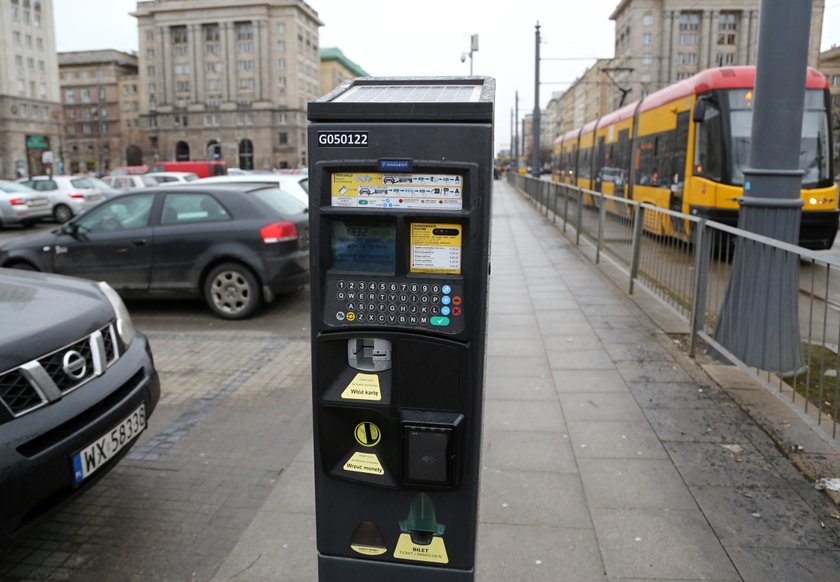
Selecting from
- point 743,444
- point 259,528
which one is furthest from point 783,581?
point 259,528

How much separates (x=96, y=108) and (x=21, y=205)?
378ft

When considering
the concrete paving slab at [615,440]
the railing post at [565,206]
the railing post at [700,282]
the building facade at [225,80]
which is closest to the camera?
the concrete paving slab at [615,440]

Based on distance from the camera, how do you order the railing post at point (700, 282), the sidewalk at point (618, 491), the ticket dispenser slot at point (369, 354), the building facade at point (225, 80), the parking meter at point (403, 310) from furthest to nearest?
the building facade at point (225, 80), the railing post at point (700, 282), the sidewalk at point (618, 491), the ticket dispenser slot at point (369, 354), the parking meter at point (403, 310)

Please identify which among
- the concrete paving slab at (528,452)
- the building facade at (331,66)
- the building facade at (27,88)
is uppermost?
the building facade at (331,66)

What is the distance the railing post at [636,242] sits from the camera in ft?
27.3

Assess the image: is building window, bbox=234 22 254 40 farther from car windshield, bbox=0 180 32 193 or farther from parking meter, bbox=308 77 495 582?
parking meter, bbox=308 77 495 582

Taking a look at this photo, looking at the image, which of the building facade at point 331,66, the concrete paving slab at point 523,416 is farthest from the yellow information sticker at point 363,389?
the building facade at point 331,66

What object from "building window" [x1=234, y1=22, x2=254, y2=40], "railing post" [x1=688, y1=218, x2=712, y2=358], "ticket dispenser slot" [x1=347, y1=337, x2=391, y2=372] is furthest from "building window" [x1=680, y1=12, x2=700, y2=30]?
"ticket dispenser slot" [x1=347, y1=337, x2=391, y2=372]

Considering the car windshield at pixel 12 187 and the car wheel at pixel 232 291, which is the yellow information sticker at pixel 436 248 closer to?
the car wheel at pixel 232 291

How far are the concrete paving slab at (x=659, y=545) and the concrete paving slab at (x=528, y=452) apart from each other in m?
0.55

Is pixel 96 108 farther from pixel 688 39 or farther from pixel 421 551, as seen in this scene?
pixel 421 551

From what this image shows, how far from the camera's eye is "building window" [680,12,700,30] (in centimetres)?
7656

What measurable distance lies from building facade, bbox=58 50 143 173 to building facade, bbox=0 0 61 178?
22.0 metres

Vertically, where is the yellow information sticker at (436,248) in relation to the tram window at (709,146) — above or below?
below
